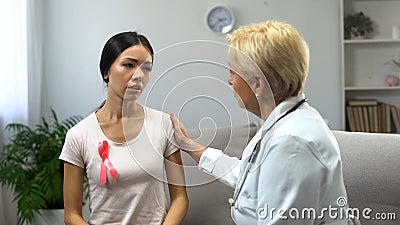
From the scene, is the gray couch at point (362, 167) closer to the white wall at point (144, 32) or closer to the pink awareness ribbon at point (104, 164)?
the pink awareness ribbon at point (104, 164)

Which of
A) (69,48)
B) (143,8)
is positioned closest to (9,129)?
(69,48)

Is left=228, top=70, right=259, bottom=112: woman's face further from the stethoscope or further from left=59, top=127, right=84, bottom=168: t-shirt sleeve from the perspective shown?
Result: left=59, top=127, right=84, bottom=168: t-shirt sleeve

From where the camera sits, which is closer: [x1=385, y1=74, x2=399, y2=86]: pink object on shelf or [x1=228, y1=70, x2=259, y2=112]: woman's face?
[x1=228, y1=70, x2=259, y2=112]: woman's face

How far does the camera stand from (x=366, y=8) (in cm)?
416

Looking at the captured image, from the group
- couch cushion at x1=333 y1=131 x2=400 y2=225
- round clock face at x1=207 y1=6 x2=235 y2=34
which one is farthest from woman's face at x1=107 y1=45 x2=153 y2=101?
round clock face at x1=207 y1=6 x2=235 y2=34

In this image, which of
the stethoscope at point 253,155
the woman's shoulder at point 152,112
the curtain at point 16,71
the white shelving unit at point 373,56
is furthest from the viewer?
the white shelving unit at point 373,56

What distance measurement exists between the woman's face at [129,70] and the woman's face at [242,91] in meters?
0.37

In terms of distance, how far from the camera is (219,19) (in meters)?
4.11

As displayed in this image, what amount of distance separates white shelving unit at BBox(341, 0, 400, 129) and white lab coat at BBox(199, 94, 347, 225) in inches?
110

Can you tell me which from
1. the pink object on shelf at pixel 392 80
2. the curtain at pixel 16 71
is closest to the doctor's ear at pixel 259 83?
the curtain at pixel 16 71

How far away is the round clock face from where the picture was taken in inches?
161

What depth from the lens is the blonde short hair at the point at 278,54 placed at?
141 centimetres

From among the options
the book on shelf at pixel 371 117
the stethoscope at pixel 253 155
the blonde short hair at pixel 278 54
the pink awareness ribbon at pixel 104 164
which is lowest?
the book on shelf at pixel 371 117

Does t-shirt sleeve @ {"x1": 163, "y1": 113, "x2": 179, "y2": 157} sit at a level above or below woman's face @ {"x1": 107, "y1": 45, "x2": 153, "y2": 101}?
below
